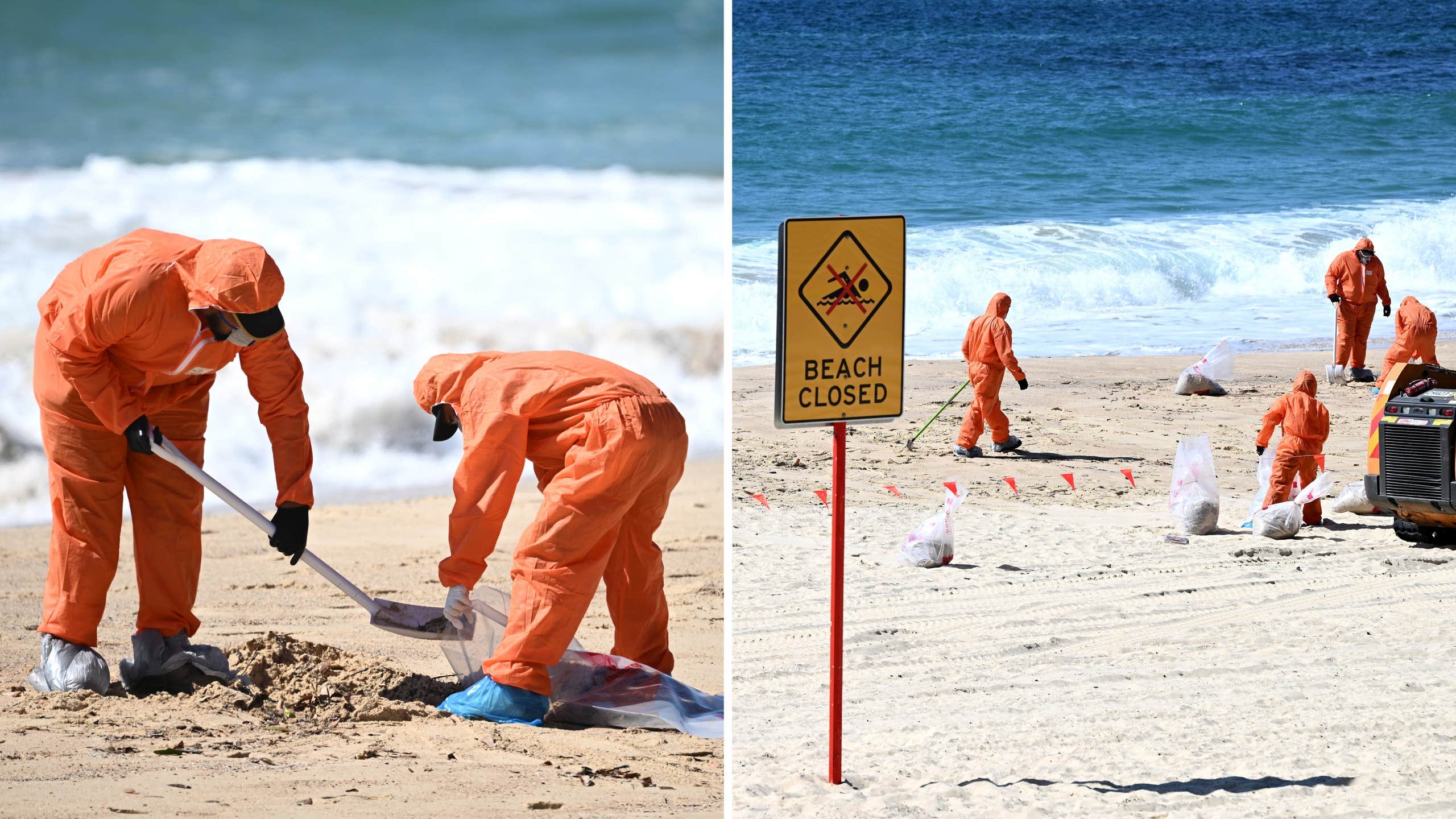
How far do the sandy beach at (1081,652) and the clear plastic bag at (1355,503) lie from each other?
73 mm

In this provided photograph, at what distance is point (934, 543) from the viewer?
8000mm

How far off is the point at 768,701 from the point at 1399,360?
395 inches

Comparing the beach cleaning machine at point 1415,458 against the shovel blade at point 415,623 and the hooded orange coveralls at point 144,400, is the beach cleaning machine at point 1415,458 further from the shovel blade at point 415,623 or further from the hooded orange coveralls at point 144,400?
the hooded orange coveralls at point 144,400

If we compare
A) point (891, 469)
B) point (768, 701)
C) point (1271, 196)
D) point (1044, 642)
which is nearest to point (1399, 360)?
point (891, 469)

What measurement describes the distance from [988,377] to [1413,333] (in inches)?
176

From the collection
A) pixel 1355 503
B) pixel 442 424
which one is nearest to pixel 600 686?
pixel 442 424

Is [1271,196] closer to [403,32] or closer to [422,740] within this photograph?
[403,32]

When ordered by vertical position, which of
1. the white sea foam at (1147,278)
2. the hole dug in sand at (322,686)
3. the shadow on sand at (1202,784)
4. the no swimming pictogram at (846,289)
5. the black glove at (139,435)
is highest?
the white sea foam at (1147,278)

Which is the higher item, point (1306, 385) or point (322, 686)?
point (1306, 385)

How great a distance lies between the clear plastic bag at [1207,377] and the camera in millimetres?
13703

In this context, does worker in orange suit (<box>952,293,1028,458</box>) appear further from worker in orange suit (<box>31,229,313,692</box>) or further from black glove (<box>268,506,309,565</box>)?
black glove (<box>268,506,309,565</box>)

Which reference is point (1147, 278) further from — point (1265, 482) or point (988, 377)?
point (1265, 482)

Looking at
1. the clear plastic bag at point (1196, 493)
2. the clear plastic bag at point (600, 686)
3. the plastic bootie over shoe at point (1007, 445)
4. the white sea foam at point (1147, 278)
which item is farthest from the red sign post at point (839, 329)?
the white sea foam at point (1147, 278)

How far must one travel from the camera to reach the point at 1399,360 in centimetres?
1373
